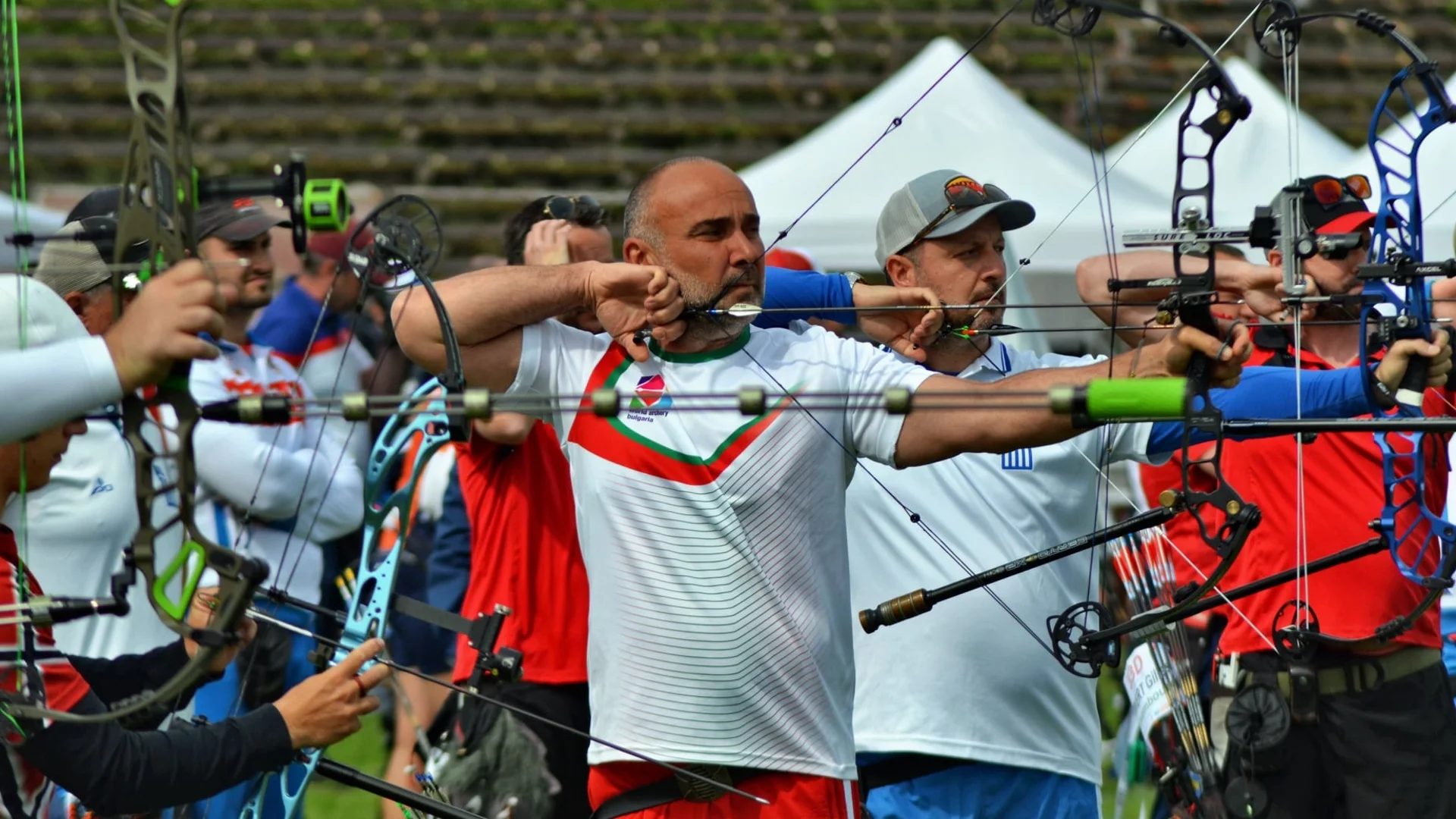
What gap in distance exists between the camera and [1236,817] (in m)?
4.24

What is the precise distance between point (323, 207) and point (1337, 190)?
226 centimetres

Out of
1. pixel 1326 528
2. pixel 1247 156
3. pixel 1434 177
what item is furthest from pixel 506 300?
pixel 1247 156

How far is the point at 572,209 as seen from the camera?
14.9ft

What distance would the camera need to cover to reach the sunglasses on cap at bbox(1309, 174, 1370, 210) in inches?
157

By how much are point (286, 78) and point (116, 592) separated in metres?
9.16

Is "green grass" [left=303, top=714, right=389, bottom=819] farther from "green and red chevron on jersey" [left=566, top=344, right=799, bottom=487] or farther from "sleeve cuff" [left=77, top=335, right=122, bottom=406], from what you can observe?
"sleeve cuff" [left=77, top=335, right=122, bottom=406]

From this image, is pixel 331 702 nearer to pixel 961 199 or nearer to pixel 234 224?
pixel 961 199

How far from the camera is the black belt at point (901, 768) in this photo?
3775 mm

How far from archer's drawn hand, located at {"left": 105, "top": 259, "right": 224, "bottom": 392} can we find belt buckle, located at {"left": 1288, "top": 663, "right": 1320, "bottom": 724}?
2874 mm

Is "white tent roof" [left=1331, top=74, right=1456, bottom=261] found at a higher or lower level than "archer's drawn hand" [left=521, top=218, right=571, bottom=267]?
higher

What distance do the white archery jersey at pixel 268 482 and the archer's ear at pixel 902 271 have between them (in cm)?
143

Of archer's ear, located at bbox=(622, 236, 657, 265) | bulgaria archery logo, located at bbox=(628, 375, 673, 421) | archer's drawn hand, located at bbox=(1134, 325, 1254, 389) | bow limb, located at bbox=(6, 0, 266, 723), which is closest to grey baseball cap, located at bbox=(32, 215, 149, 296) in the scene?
bow limb, located at bbox=(6, 0, 266, 723)

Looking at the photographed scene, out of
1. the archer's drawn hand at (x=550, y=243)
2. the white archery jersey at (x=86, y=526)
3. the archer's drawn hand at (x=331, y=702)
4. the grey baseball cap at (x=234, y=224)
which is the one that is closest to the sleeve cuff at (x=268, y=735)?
the archer's drawn hand at (x=331, y=702)

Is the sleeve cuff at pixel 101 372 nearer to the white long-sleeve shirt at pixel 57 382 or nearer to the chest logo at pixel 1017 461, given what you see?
the white long-sleeve shirt at pixel 57 382
